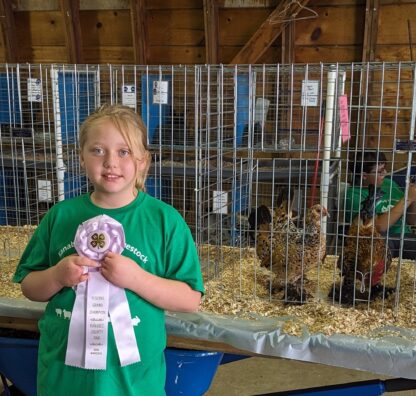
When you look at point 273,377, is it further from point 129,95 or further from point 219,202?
point 129,95

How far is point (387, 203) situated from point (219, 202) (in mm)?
648

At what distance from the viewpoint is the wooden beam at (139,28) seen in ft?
11.4

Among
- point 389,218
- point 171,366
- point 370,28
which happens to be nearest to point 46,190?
point 171,366

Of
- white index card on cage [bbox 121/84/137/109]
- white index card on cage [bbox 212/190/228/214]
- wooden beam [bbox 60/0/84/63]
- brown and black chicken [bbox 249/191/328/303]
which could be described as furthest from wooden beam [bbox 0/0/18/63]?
brown and black chicken [bbox 249/191/328/303]

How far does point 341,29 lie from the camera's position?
3246mm

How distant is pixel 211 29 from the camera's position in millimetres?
3357

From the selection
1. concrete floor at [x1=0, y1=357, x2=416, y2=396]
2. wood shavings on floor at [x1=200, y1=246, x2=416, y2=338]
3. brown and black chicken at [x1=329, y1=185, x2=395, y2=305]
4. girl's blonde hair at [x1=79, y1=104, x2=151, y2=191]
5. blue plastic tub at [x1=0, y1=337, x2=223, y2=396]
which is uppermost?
girl's blonde hair at [x1=79, y1=104, x2=151, y2=191]

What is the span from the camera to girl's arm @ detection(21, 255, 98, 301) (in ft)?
3.03

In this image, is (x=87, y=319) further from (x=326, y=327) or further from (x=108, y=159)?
(x=326, y=327)

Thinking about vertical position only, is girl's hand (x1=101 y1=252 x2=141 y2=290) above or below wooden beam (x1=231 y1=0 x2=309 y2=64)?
below

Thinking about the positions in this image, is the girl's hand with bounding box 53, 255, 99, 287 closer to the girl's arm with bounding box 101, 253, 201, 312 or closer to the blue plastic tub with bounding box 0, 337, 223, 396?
the girl's arm with bounding box 101, 253, 201, 312

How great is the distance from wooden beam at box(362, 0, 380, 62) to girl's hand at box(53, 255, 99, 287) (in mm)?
2672

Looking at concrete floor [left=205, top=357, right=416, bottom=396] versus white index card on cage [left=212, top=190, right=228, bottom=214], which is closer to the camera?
white index card on cage [left=212, top=190, right=228, bottom=214]

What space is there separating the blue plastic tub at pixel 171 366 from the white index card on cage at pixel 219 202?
55 centimetres
